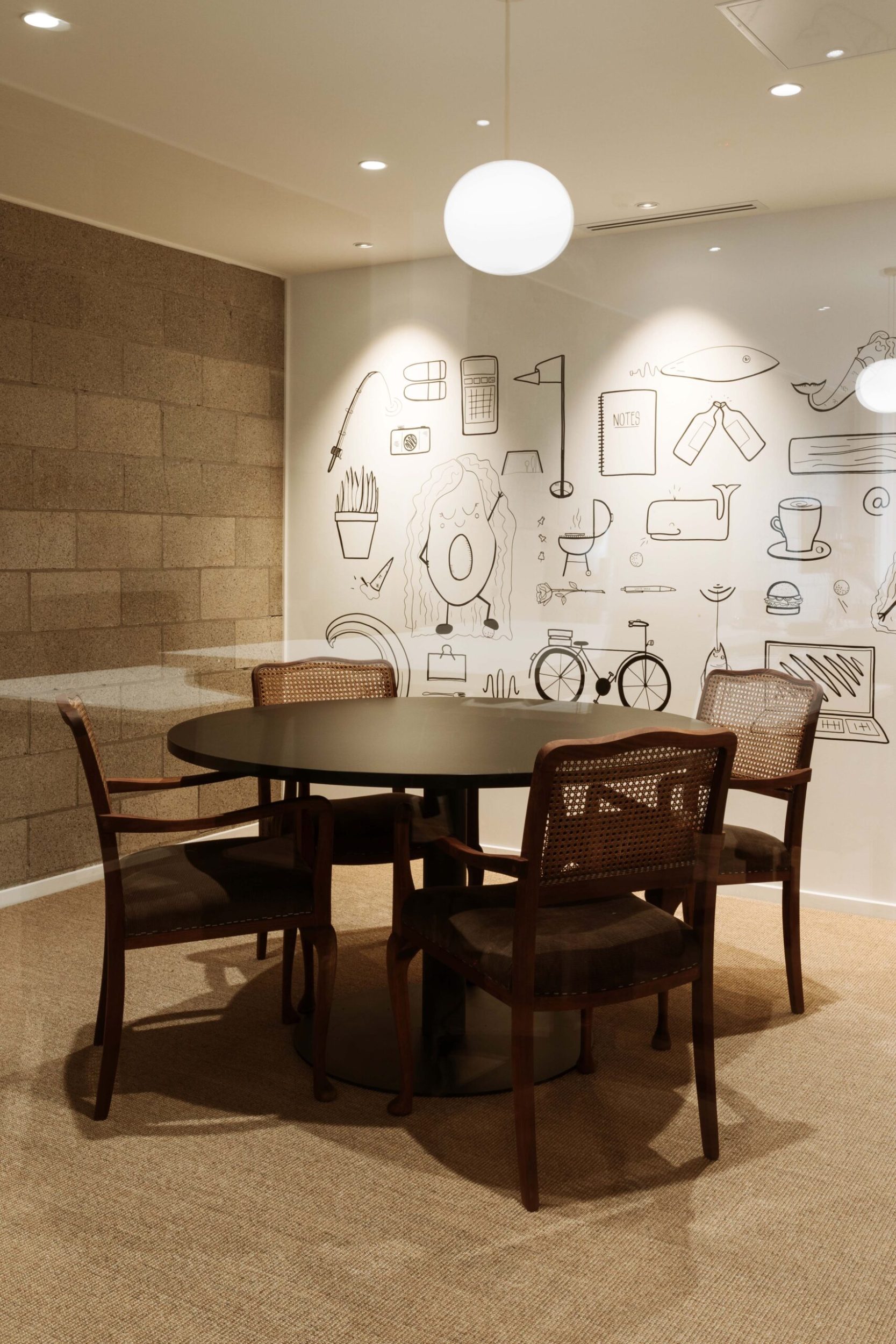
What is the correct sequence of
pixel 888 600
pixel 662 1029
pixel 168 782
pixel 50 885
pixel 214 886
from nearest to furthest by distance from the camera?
pixel 50 885, pixel 168 782, pixel 214 886, pixel 662 1029, pixel 888 600

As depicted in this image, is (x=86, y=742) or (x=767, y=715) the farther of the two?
(x=767, y=715)

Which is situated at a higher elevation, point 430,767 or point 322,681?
point 322,681

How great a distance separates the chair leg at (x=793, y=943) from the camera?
9.32 feet

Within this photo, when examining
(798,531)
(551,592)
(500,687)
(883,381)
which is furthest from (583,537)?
(883,381)

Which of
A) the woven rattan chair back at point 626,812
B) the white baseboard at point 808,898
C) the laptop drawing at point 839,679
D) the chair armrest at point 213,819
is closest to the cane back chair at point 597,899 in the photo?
the woven rattan chair back at point 626,812

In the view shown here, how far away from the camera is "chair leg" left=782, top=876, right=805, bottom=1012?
2.84 meters

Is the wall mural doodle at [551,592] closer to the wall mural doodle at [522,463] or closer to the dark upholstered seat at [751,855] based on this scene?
the wall mural doodle at [522,463]

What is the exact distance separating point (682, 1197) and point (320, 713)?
129 centimetres

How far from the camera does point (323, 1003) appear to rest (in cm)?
234

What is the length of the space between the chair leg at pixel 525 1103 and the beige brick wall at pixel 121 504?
0.72 m

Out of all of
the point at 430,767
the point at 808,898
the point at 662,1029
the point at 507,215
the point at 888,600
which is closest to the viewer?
the point at 430,767

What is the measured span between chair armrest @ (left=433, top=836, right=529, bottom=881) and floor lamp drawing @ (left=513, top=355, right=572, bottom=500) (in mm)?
876

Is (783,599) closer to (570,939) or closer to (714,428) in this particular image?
(714,428)

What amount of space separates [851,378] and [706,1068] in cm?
173
